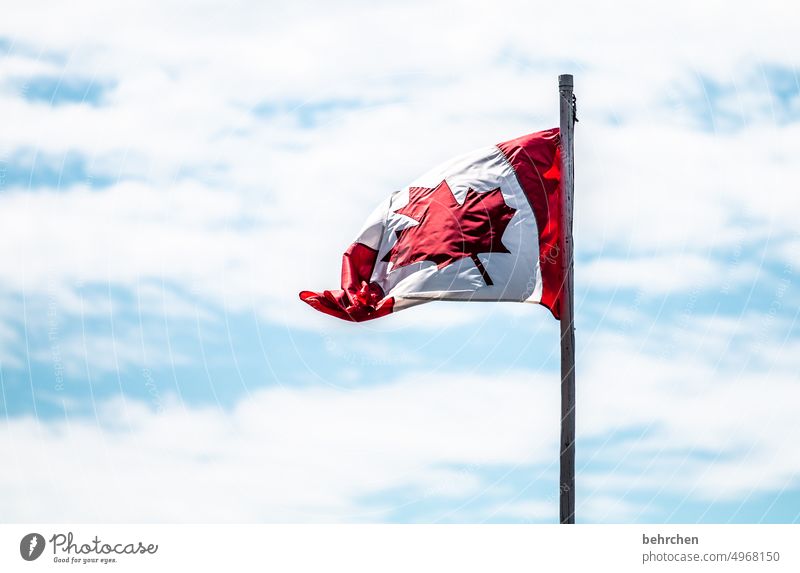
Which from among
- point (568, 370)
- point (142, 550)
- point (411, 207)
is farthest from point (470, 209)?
point (142, 550)

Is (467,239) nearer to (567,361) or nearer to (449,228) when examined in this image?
(449,228)

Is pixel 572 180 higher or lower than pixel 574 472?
higher

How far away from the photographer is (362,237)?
1146 inches

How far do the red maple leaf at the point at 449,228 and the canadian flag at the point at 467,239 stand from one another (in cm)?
2

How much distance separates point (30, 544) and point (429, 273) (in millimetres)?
7819

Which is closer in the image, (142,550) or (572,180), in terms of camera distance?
(142,550)

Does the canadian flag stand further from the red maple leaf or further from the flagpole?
the flagpole

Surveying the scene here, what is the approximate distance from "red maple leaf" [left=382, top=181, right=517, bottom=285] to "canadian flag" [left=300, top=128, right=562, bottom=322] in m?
0.02

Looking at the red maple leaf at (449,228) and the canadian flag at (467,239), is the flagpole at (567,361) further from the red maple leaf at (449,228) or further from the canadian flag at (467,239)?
the red maple leaf at (449,228)

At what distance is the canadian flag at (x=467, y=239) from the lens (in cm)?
2742

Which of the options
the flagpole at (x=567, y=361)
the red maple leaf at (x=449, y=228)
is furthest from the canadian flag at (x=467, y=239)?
the flagpole at (x=567, y=361)

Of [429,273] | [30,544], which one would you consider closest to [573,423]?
[429,273]

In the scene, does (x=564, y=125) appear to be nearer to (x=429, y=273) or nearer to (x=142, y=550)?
(x=429, y=273)

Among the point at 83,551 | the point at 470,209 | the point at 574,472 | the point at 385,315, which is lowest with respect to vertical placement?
the point at 83,551
